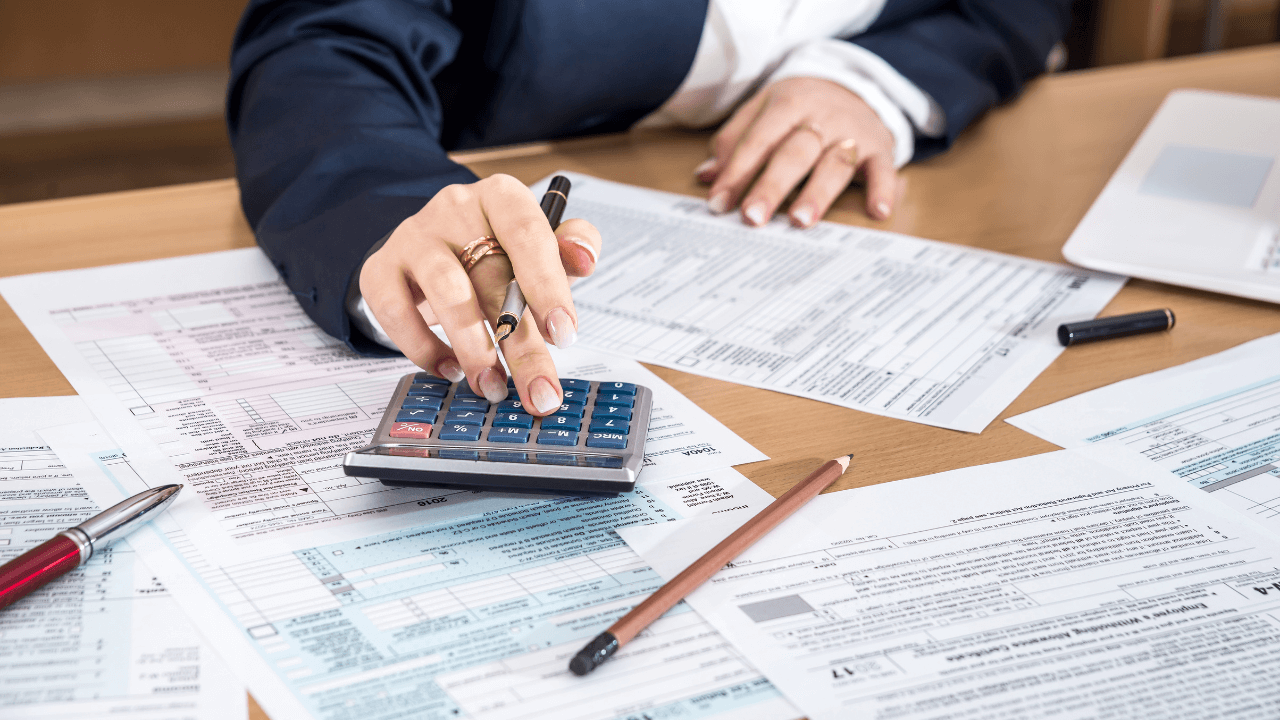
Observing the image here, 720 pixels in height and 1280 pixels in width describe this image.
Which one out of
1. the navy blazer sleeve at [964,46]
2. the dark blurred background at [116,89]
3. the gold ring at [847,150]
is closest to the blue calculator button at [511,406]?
the gold ring at [847,150]

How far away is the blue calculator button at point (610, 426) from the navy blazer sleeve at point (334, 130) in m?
0.20

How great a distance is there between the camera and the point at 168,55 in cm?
293

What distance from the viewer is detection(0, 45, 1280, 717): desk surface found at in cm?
55

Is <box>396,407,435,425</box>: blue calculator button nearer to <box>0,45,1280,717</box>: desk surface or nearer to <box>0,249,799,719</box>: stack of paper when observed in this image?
<box>0,249,799,719</box>: stack of paper

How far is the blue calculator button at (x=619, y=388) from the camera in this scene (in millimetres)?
545

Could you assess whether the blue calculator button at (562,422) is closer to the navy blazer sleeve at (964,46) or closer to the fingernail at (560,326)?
the fingernail at (560,326)

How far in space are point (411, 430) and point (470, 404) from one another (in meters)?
0.04

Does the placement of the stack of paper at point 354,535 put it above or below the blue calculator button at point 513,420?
below

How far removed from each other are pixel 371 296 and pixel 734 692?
0.31 meters

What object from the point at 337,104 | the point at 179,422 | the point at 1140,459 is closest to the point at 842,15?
the point at 337,104

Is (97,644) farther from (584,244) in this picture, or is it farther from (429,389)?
(584,244)

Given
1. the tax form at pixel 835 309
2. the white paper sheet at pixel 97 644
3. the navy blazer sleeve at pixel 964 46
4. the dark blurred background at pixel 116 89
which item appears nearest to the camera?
the white paper sheet at pixel 97 644

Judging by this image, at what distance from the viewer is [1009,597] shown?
42cm

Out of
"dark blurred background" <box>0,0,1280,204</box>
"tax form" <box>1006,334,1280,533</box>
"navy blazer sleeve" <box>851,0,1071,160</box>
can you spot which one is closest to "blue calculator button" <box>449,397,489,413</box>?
"tax form" <box>1006,334,1280,533</box>
